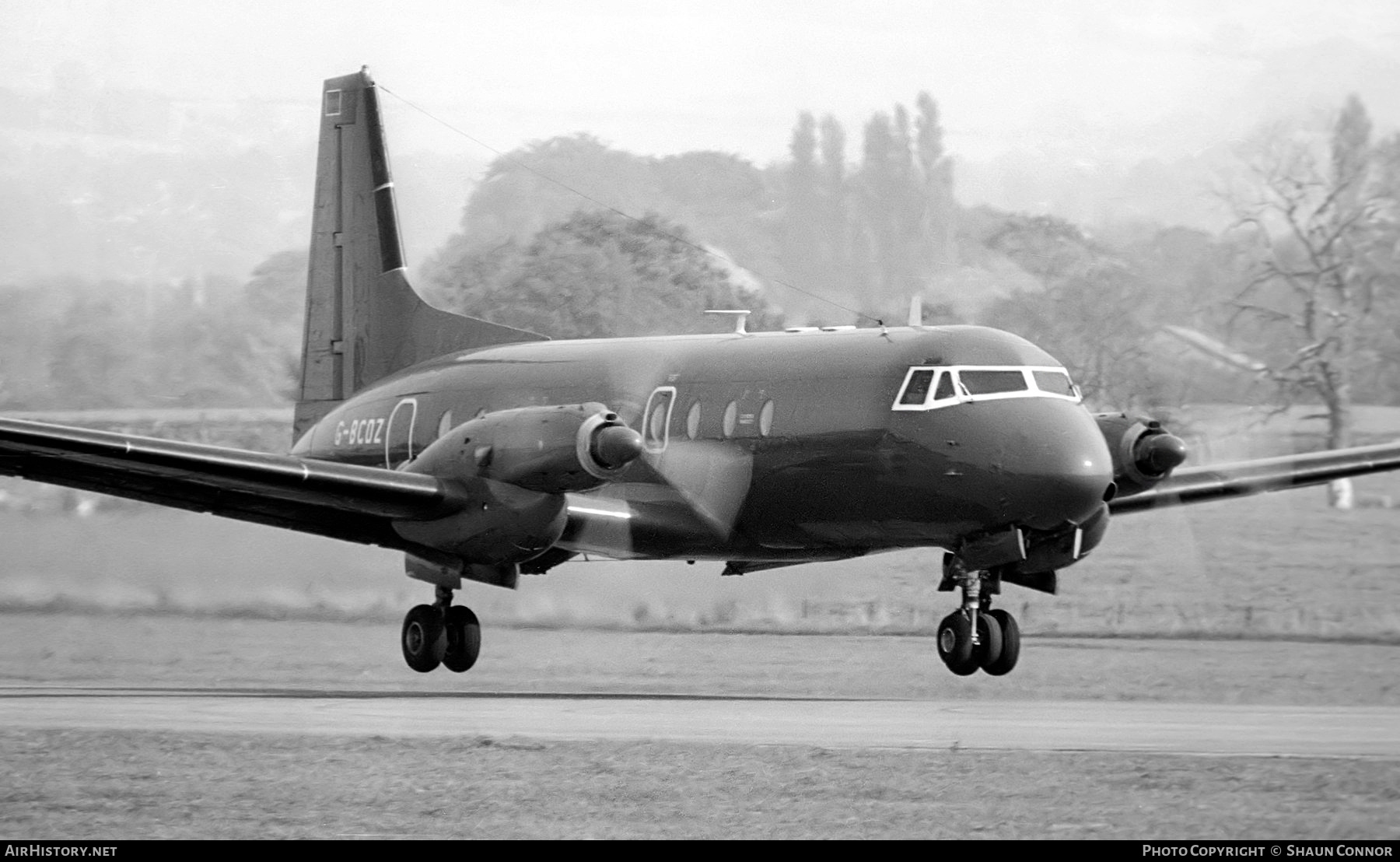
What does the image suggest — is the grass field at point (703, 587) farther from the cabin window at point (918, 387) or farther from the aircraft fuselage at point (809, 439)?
the cabin window at point (918, 387)

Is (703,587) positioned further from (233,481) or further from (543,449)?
(233,481)

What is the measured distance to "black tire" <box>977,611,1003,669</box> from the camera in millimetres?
18047

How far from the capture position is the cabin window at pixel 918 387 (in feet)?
58.3

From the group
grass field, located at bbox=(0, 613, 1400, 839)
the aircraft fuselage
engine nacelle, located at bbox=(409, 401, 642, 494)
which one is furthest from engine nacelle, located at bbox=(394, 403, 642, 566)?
grass field, located at bbox=(0, 613, 1400, 839)

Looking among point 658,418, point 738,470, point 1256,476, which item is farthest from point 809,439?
point 1256,476

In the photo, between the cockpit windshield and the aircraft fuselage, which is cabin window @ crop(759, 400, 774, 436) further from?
the cockpit windshield

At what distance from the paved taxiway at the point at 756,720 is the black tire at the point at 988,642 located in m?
0.42

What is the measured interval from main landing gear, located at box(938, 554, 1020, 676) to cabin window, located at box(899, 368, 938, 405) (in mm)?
1605

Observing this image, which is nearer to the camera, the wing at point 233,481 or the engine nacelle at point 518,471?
the wing at point 233,481

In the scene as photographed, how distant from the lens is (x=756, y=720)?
53.9 ft

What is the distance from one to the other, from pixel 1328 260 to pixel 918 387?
15.0 meters

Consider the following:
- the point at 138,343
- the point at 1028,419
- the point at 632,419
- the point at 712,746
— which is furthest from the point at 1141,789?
the point at 138,343

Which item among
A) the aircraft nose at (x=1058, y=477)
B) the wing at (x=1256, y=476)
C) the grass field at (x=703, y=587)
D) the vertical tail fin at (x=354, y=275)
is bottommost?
the grass field at (x=703, y=587)

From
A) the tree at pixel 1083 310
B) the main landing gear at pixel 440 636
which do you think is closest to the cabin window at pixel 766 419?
the main landing gear at pixel 440 636
